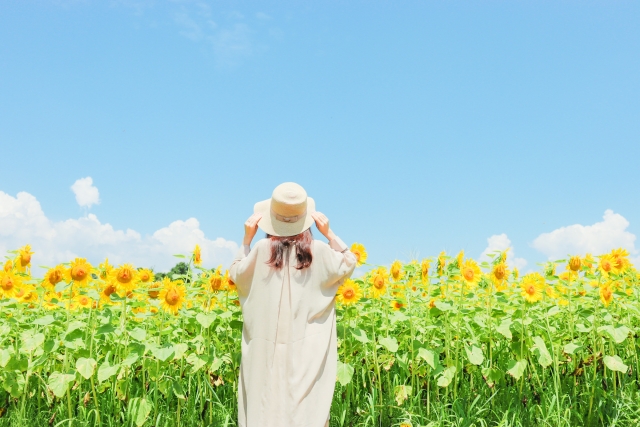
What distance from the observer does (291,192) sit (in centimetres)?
355

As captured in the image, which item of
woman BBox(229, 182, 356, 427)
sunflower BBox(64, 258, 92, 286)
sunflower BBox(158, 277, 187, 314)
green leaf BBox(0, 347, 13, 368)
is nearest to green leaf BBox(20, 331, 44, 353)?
green leaf BBox(0, 347, 13, 368)

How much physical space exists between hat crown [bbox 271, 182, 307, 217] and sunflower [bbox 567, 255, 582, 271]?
7.19ft

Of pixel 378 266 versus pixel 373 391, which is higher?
pixel 378 266

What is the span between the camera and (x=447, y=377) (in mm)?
4168

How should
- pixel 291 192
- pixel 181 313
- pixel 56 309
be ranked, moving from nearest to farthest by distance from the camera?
pixel 291 192 < pixel 181 313 < pixel 56 309

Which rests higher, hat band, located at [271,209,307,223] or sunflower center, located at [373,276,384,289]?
hat band, located at [271,209,307,223]

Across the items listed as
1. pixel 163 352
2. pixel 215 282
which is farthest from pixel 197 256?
pixel 163 352

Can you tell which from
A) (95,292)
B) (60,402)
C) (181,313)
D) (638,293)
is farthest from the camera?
(638,293)

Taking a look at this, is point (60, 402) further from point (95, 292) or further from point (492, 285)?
point (492, 285)

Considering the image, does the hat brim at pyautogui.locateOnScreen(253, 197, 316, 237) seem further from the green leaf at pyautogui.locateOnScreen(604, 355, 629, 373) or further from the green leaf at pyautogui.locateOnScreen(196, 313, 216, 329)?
the green leaf at pyautogui.locateOnScreen(604, 355, 629, 373)

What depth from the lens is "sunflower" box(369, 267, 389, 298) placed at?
436 centimetres

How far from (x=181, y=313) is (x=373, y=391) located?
140 cm

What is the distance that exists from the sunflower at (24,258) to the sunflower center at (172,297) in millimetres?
1425

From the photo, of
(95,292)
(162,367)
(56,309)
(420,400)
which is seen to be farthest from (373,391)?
(56,309)
